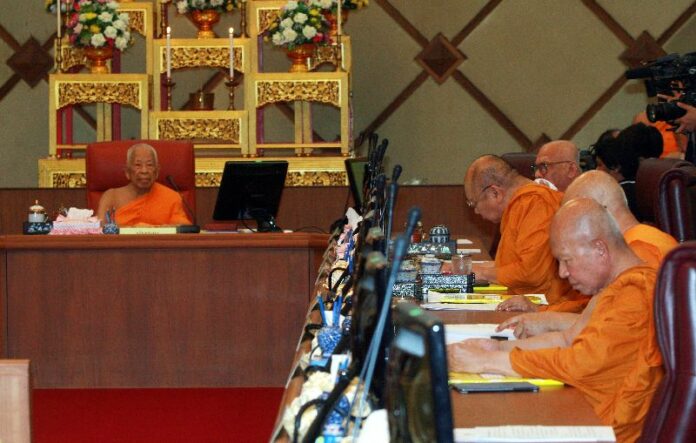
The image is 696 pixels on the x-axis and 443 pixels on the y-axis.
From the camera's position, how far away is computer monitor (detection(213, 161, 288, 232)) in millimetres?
5168

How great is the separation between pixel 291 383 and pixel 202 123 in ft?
16.7

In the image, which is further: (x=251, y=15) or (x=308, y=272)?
(x=251, y=15)

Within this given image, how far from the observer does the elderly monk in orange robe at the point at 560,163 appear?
16.5ft

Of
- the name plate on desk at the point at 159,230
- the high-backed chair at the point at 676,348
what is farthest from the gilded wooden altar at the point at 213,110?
the high-backed chair at the point at 676,348

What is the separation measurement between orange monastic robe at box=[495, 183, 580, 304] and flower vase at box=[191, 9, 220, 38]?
3.32 metres

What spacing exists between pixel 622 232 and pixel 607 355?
2.51 feet

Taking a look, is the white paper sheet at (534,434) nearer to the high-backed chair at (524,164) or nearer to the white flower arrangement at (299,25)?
the high-backed chair at (524,164)

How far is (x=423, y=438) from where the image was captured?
1184 mm

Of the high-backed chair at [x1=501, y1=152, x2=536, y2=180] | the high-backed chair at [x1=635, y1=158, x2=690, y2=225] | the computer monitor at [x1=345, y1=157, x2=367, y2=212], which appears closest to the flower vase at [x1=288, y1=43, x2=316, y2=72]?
the high-backed chair at [x1=501, y1=152, x2=536, y2=180]

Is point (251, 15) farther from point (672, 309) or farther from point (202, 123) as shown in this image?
point (672, 309)

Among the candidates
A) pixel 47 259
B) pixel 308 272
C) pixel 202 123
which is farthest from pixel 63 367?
pixel 202 123

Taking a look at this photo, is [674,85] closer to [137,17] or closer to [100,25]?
[100,25]

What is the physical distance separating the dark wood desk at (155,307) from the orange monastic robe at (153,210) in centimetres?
120

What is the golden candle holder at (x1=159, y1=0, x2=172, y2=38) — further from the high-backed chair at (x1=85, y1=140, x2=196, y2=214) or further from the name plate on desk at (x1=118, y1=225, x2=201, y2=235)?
the name plate on desk at (x1=118, y1=225, x2=201, y2=235)
